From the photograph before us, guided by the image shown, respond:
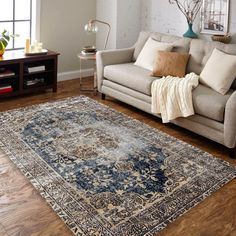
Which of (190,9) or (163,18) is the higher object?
(190,9)

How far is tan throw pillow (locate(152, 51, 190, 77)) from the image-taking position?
3766 mm

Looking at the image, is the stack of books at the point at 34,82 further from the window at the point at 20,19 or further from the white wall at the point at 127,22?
the white wall at the point at 127,22

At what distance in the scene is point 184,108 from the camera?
3.30 m

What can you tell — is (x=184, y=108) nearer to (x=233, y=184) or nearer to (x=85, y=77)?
(x=233, y=184)

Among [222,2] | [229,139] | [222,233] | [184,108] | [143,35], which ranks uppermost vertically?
[222,2]

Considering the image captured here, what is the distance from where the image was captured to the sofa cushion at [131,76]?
374 centimetres

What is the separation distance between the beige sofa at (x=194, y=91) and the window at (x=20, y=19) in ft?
3.93

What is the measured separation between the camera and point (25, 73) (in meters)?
4.41

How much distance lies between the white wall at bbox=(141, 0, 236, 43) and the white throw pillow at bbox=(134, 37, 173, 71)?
2.84 ft

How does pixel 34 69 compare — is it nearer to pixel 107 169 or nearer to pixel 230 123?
pixel 107 169

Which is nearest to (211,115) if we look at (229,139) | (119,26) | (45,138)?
(229,139)

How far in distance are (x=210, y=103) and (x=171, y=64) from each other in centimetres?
83

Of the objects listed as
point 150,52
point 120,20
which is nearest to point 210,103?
point 150,52

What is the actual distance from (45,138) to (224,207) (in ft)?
5.78
